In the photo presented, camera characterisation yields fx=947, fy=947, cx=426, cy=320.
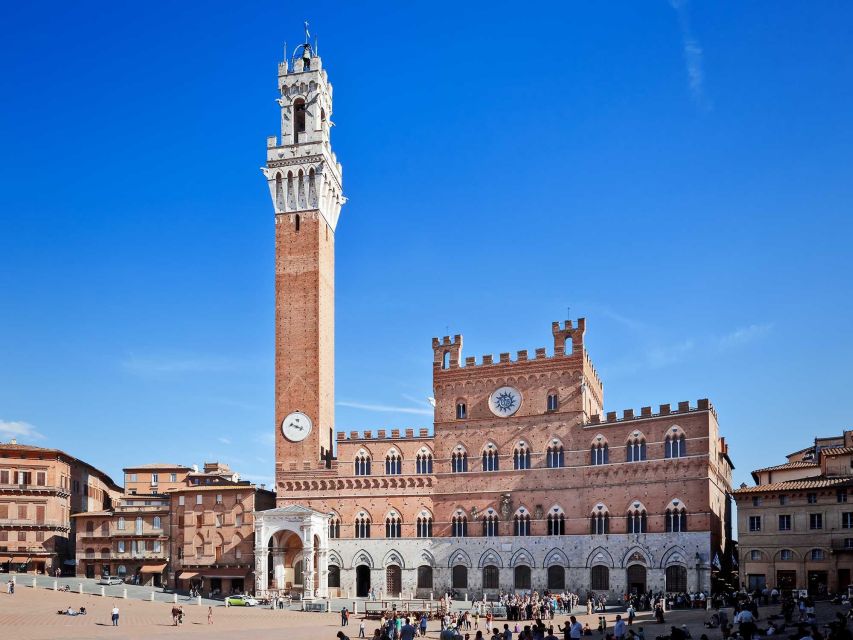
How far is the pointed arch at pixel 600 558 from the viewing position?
63284mm

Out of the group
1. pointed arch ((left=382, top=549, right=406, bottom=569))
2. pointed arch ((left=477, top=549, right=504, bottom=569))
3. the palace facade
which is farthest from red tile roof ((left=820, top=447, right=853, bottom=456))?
pointed arch ((left=382, top=549, right=406, bottom=569))

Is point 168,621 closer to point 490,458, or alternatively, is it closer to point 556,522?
point 490,458

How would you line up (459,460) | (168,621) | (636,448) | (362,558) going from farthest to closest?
(459,460) → (362,558) → (636,448) → (168,621)

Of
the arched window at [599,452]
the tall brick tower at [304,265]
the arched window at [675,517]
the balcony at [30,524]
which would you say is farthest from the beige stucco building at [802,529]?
the balcony at [30,524]

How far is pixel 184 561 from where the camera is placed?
71.6m

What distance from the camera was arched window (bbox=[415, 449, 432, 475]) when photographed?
7100 cm

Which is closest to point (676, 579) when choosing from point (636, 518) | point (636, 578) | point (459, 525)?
point (636, 578)

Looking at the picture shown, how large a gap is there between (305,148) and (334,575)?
3390cm

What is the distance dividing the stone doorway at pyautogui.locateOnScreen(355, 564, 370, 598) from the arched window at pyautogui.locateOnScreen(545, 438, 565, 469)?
15892mm

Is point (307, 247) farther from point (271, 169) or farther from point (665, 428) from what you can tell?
point (665, 428)

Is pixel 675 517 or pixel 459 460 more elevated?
pixel 459 460

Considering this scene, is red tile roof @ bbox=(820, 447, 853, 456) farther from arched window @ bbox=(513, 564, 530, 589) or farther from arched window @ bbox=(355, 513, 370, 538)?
arched window @ bbox=(355, 513, 370, 538)

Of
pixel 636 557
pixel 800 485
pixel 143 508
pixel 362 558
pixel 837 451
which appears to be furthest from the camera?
pixel 143 508

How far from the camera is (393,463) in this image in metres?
71.5
